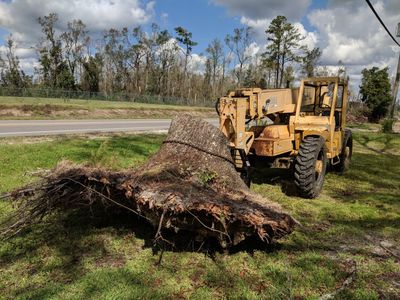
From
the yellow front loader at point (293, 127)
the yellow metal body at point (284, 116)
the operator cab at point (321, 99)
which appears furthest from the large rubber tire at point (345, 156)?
the operator cab at point (321, 99)

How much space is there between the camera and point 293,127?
7336mm

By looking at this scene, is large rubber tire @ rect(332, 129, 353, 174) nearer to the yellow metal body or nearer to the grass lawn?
the yellow metal body

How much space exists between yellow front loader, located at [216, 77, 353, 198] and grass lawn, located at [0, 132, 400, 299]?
0.92 metres

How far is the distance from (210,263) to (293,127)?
4040 millimetres

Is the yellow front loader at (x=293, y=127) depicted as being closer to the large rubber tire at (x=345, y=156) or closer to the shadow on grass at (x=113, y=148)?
the large rubber tire at (x=345, y=156)

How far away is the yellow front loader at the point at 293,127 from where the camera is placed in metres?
5.98

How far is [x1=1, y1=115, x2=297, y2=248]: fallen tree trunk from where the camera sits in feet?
12.9

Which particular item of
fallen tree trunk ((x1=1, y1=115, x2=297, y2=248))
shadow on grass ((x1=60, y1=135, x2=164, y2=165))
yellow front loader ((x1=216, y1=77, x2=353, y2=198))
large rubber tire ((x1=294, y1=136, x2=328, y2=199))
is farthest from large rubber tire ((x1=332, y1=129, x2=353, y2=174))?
shadow on grass ((x1=60, y1=135, x2=164, y2=165))

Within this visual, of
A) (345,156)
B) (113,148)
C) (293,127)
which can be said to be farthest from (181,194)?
(345,156)

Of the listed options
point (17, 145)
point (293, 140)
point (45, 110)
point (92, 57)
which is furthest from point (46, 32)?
point (293, 140)

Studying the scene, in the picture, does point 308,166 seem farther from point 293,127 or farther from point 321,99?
point 321,99

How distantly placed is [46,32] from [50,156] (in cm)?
4834

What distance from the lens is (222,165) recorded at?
5359 mm

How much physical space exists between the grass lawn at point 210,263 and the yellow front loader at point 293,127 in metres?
0.92
